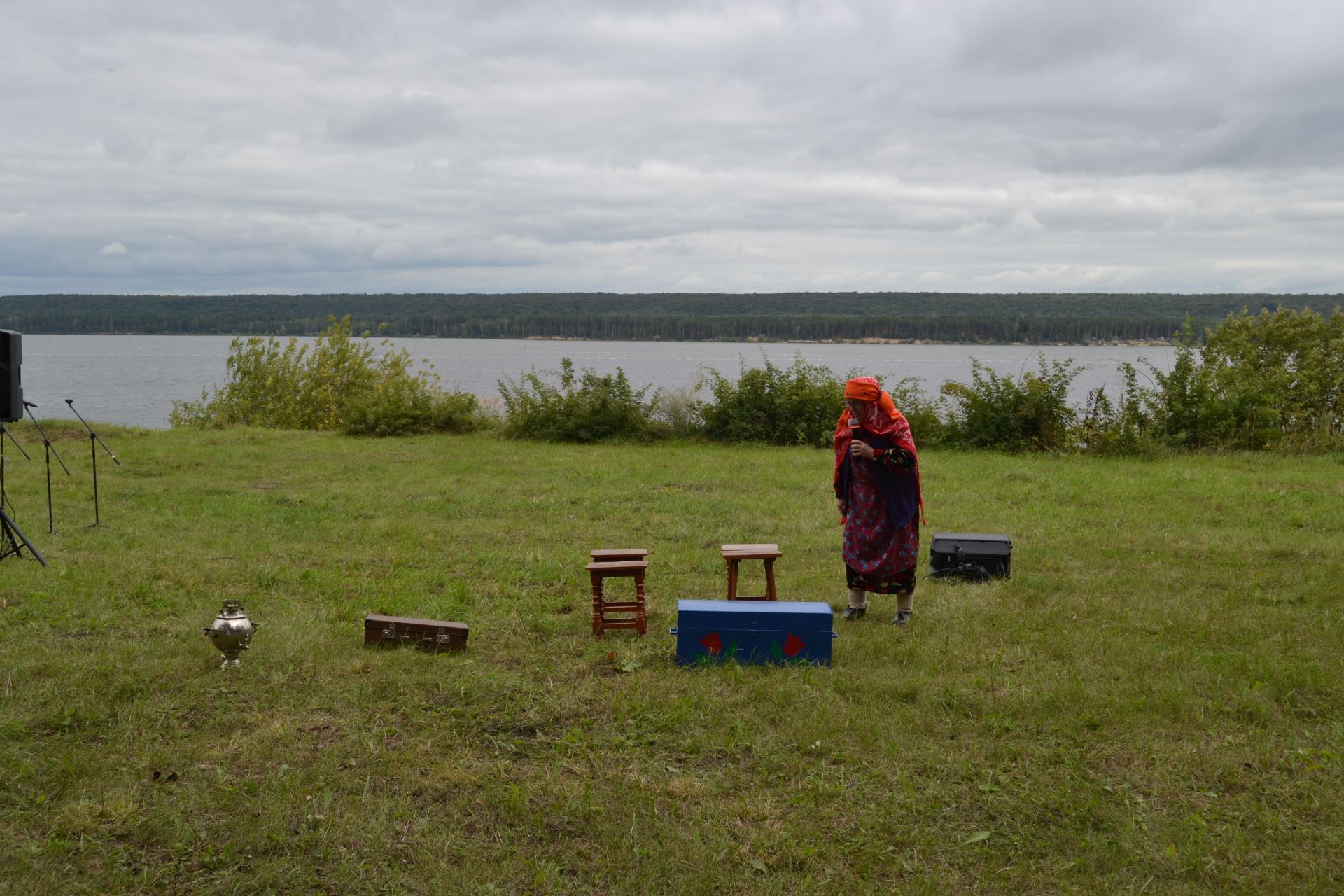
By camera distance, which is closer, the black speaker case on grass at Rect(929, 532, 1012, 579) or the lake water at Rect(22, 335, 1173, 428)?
the black speaker case on grass at Rect(929, 532, 1012, 579)

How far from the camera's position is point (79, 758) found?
4.53 metres

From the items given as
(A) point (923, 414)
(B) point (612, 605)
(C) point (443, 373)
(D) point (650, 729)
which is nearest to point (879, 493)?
(B) point (612, 605)

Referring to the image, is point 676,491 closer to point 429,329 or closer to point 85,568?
point 85,568

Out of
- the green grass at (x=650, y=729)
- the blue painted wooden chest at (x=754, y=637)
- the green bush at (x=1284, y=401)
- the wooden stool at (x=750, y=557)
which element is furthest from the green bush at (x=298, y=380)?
the blue painted wooden chest at (x=754, y=637)

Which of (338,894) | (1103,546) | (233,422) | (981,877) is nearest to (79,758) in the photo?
(338,894)

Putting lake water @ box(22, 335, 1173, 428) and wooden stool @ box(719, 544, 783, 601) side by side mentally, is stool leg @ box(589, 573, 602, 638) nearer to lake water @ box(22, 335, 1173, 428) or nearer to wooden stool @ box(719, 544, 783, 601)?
wooden stool @ box(719, 544, 783, 601)

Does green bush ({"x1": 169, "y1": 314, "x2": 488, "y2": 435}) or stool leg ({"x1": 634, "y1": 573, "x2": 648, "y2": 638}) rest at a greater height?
green bush ({"x1": 169, "y1": 314, "x2": 488, "y2": 435})

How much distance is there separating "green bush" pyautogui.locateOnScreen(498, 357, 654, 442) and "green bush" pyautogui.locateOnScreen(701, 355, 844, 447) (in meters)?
1.34

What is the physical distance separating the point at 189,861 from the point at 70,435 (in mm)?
16435

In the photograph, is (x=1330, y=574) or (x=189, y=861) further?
(x=1330, y=574)

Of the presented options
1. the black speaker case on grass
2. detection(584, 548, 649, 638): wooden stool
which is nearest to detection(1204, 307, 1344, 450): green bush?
the black speaker case on grass

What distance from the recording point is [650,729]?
5070 millimetres

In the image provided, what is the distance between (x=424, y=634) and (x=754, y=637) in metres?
1.94

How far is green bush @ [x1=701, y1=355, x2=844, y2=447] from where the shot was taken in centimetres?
1873
